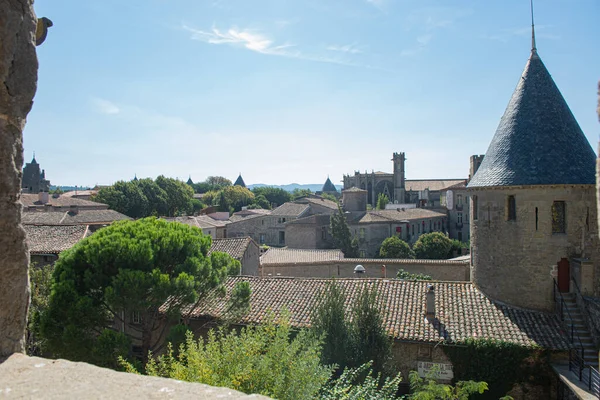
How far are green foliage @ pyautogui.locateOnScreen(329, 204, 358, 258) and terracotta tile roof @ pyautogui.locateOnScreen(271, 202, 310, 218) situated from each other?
1159 centimetres

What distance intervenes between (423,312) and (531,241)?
460 centimetres

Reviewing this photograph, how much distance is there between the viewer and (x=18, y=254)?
163 inches

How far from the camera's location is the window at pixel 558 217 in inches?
628

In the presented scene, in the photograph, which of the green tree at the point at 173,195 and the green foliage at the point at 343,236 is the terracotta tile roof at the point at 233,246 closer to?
the green foliage at the point at 343,236

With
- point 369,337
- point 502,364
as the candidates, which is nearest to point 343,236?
point 502,364

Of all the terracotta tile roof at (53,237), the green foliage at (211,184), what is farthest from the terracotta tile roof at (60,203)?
the green foliage at (211,184)

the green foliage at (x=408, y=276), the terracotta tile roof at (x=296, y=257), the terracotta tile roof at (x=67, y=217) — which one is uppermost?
the terracotta tile roof at (x=67, y=217)

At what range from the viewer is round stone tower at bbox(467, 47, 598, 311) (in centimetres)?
1577

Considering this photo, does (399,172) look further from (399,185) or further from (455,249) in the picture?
(455,249)

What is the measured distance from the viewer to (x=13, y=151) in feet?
13.3

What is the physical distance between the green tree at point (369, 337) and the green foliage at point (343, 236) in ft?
108

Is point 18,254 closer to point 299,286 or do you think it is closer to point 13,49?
point 13,49

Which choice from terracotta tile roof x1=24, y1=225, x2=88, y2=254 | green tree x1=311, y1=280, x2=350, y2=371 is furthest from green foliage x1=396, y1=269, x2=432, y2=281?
terracotta tile roof x1=24, y1=225, x2=88, y2=254

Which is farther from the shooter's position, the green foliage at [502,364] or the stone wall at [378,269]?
the stone wall at [378,269]
